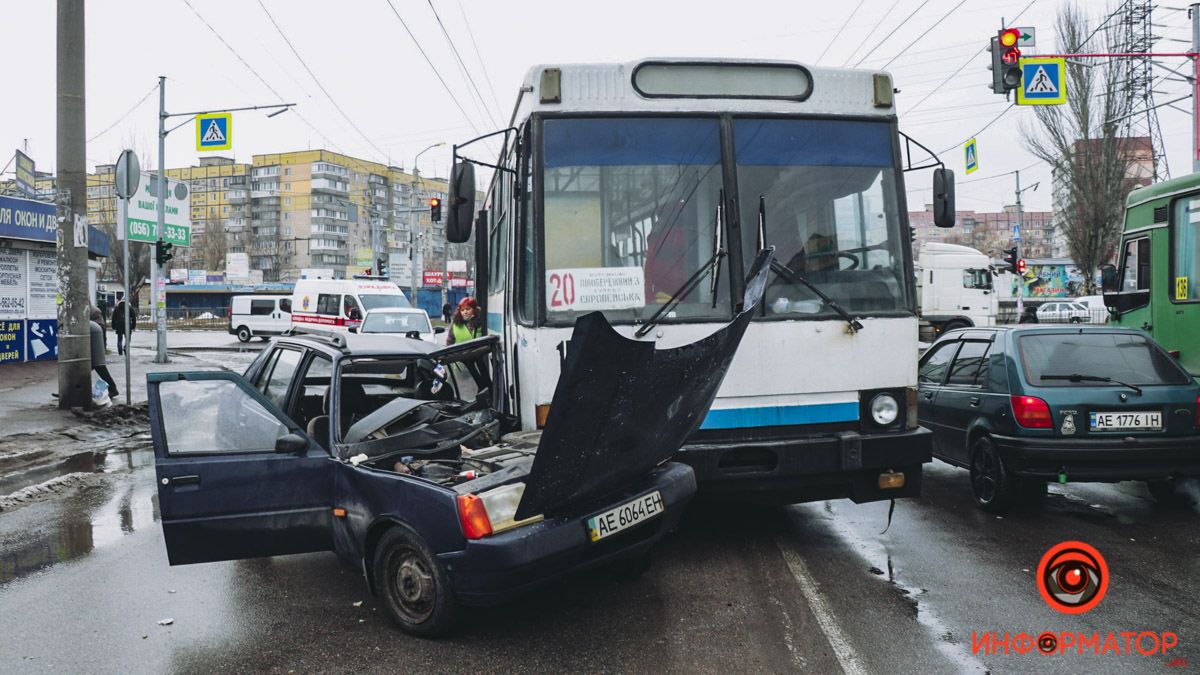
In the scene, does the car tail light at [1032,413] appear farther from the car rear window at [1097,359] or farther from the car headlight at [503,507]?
the car headlight at [503,507]

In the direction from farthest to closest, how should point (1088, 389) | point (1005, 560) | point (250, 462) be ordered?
point (1088, 389), point (1005, 560), point (250, 462)

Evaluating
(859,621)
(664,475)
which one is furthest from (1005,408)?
(664,475)

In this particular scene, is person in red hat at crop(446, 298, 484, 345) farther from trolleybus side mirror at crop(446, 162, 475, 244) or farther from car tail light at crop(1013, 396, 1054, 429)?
car tail light at crop(1013, 396, 1054, 429)

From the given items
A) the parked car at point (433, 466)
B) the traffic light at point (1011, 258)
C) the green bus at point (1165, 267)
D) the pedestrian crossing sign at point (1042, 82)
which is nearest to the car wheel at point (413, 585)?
the parked car at point (433, 466)

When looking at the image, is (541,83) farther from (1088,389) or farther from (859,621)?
(1088,389)

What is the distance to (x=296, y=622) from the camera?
15.0 feet

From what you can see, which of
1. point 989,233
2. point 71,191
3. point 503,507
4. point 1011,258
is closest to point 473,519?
point 503,507

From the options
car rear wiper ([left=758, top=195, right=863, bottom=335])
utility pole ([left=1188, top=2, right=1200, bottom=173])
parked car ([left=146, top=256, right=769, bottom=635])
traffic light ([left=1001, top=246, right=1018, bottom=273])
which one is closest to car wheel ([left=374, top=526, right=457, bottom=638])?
parked car ([left=146, top=256, right=769, bottom=635])

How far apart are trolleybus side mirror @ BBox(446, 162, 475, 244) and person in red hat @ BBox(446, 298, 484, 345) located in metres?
3.35

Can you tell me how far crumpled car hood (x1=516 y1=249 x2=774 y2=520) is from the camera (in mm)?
3602

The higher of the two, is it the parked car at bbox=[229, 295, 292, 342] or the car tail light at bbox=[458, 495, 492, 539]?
the parked car at bbox=[229, 295, 292, 342]

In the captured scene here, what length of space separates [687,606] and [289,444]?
2382mm

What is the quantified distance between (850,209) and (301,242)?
4435 inches

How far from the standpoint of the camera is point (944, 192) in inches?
238
